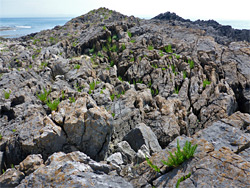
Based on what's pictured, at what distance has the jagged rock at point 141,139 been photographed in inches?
400

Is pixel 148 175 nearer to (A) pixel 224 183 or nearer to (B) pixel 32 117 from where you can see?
(A) pixel 224 183

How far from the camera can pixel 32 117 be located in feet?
34.0

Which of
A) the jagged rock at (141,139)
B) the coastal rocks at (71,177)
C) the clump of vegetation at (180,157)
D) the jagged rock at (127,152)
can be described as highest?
the clump of vegetation at (180,157)

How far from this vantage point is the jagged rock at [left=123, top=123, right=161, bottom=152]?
400 inches

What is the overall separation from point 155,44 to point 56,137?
22.9 meters

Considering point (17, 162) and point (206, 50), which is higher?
point (206, 50)

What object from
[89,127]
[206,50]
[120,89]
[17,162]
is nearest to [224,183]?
[89,127]

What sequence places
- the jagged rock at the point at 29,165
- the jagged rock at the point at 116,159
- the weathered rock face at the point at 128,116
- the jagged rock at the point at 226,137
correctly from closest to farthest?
1. the weathered rock face at the point at 128,116
2. the jagged rock at the point at 29,165
3. the jagged rock at the point at 226,137
4. the jagged rock at the point at 116,159

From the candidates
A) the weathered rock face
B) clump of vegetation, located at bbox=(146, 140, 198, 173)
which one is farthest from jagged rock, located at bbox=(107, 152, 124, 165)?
clump of vegetation, located at bbox=(146, 140, 198, 173)

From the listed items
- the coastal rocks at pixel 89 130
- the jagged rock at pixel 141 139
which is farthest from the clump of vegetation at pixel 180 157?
the coastal rocks at pixel 89 130

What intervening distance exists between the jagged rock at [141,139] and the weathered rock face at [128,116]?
0.18ft

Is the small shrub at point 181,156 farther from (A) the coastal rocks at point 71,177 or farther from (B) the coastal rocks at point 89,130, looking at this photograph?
(B) the coastal rocks at point 89,130

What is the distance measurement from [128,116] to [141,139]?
8.49 ft

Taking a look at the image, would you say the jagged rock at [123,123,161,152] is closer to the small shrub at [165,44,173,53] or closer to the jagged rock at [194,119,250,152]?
the jagged rock at [194,119,250,152]
